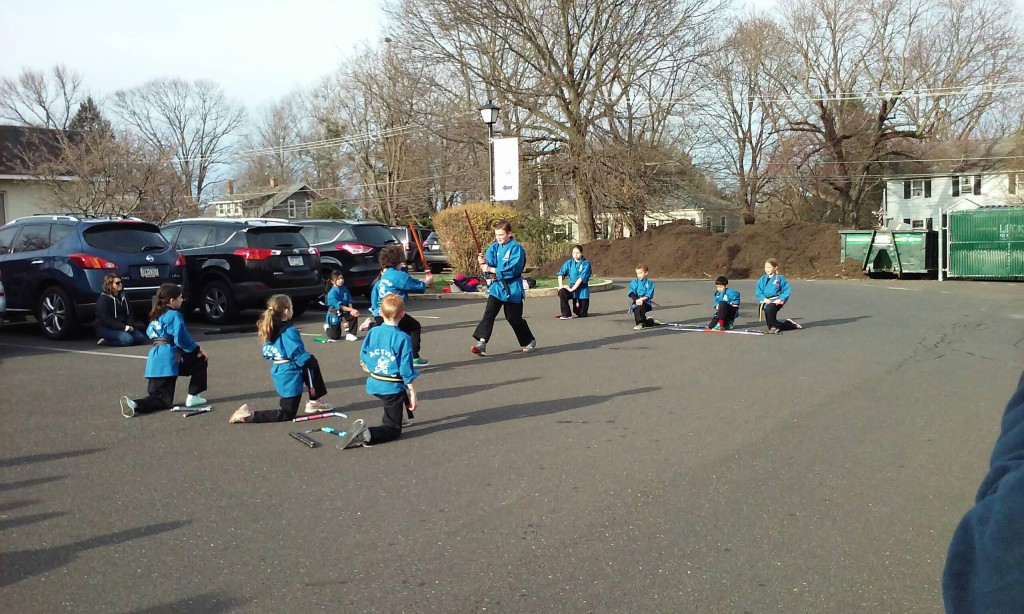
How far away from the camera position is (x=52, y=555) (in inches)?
189

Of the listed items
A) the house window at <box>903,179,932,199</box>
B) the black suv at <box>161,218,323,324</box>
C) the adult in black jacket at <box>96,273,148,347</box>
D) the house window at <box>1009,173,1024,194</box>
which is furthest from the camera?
the house window at <box>903,179,932,199</box>

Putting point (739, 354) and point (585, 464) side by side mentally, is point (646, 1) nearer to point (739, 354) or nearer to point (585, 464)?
point (739, 354)

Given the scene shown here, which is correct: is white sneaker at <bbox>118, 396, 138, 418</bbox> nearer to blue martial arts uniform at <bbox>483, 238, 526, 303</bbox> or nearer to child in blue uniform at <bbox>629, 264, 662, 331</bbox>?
blue martial arts uniform at <bbox>483, 238, 526, 303</bbox>

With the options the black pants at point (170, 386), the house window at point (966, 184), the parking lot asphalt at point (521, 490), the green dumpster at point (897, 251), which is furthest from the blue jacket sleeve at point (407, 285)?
the house window at point (966, 184)

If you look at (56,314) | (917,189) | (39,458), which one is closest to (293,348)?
(39,458)

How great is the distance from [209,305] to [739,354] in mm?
9399

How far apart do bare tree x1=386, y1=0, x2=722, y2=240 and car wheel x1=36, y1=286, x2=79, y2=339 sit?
24.3 metres

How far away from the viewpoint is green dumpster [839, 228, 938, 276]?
29750 millimetres

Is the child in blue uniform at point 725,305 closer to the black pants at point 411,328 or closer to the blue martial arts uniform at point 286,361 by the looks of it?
the black pants at point 411,328

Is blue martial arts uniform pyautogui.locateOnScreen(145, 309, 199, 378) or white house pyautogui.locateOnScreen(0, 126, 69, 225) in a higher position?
white house pyautogui.locateOnScreen(0, 126, 69, 225)

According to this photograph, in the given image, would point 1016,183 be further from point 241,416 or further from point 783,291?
point 241,416

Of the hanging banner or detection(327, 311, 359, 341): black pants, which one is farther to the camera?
the hanging banner

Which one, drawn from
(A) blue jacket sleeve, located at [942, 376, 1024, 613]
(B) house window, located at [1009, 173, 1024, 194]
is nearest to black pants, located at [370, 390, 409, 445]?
(A) blue jacket sleeve, located at [942, 376, 1024, 613]

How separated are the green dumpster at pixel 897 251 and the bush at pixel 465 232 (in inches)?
536
